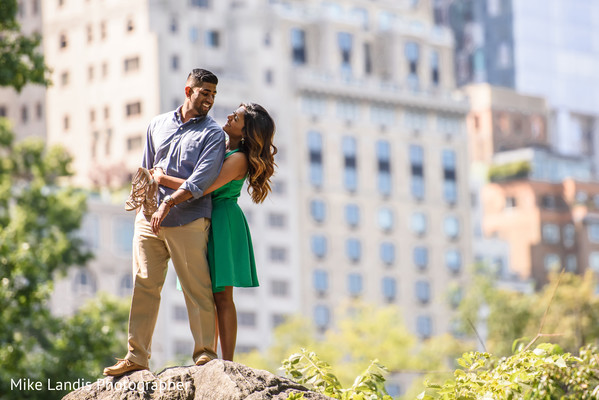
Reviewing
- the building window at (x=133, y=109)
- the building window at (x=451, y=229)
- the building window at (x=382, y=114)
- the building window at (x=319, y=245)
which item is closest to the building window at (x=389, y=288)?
the building window at (x=319, y=245)

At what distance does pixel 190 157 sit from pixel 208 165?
24 cm

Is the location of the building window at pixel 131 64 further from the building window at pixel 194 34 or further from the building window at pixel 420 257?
the building window at pixel 420 257

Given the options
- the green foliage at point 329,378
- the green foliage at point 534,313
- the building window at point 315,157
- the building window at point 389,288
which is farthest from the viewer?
the building window at point 389,288

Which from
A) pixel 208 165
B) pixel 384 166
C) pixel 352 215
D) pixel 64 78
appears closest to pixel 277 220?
pixel 352 215

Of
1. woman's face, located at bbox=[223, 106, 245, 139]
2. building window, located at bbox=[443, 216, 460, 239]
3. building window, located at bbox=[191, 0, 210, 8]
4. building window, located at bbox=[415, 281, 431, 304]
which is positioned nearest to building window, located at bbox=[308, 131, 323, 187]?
building window, located at bbox=[415, 281, 431, 304]

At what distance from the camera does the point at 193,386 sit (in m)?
11.0

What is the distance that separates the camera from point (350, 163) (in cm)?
11631

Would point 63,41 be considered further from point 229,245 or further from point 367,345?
point 229,245

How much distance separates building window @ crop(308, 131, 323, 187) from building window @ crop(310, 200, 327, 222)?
57.0 inches

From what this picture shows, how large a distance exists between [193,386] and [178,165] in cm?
184

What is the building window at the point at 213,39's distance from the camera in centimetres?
11131

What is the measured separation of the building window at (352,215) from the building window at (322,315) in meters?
8.33

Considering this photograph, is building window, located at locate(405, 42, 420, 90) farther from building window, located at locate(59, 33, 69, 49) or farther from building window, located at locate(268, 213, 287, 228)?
building window, located at locate(59, 33, 69, 49)

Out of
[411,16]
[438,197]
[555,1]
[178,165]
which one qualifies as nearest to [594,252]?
[438,197]
